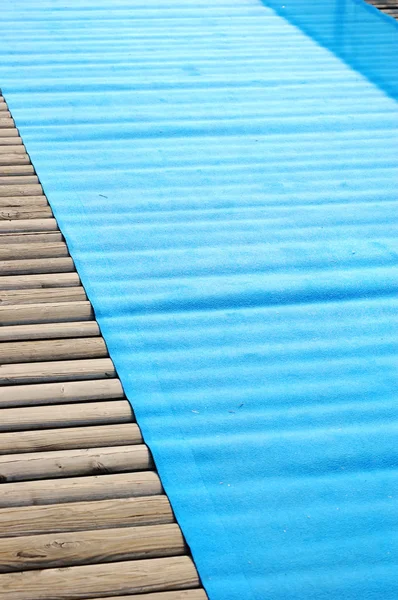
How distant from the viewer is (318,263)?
133 inches

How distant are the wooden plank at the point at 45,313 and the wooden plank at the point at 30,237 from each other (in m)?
0.49

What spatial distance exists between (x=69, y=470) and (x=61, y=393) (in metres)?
0.33

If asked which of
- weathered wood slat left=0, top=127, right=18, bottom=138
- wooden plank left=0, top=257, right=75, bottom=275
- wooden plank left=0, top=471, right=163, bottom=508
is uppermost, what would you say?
wooden plank left=0, top=471, right=163, bottom=508

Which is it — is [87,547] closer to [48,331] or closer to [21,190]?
[48,331]

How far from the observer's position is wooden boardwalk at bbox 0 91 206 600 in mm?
2057

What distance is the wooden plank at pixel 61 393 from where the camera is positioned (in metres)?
2.60

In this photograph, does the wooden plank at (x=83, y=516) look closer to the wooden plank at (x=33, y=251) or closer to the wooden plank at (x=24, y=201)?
the wooden plank at (x=33, y=251)

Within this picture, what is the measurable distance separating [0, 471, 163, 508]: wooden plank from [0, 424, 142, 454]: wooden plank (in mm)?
124

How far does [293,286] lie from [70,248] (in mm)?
840

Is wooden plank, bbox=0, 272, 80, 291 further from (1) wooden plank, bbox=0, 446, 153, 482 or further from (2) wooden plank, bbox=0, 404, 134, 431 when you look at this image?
(1) wooden plank, bbox=0, 446, 153, 482

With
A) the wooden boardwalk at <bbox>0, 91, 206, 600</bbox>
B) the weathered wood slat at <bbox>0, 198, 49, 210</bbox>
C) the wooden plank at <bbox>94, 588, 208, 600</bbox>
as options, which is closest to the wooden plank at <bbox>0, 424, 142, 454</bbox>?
the wooden boardwalk at <bbox>0, 91, 206, 600</bbox>

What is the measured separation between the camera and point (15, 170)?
159 inches

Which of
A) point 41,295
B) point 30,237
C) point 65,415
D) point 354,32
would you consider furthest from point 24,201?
point 354,32

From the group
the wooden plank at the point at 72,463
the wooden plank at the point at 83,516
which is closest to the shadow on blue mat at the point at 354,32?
the wooden plank at the point at 72,463
